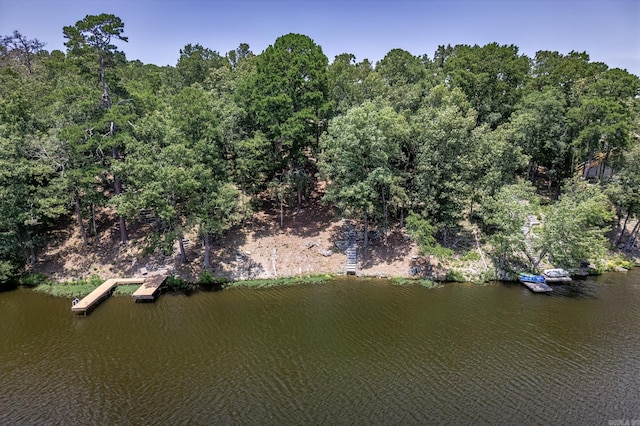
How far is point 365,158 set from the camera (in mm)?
35438

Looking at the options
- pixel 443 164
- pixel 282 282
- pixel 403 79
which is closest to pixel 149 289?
pixel 282 282

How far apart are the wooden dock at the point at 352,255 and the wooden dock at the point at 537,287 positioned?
15.2 metres

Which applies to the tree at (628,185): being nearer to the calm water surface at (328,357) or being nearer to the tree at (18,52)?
the calm water surface at (328,357)

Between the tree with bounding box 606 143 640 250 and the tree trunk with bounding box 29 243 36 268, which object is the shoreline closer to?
the tree trunk with bounding box 29 243 36 268

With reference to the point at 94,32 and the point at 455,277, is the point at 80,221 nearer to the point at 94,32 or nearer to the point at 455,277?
the point at 94,32

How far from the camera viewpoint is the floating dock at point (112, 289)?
2893cm

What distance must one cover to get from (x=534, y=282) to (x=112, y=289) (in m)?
37.3

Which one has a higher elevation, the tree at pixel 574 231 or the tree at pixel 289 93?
the tree at pixel 289 93

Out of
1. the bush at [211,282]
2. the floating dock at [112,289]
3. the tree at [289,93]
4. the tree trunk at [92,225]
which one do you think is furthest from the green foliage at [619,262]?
the tree trunk at [92,225]

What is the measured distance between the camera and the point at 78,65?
32.1 meters

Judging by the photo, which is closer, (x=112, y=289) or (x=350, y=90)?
(x=112, y=289)

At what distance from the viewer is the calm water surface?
19016mm

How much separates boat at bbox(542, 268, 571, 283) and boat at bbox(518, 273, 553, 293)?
32.9 inches

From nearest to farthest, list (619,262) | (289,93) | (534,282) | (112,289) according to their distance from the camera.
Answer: (112,289) < (534,282) < (619,262) < (289,93)
